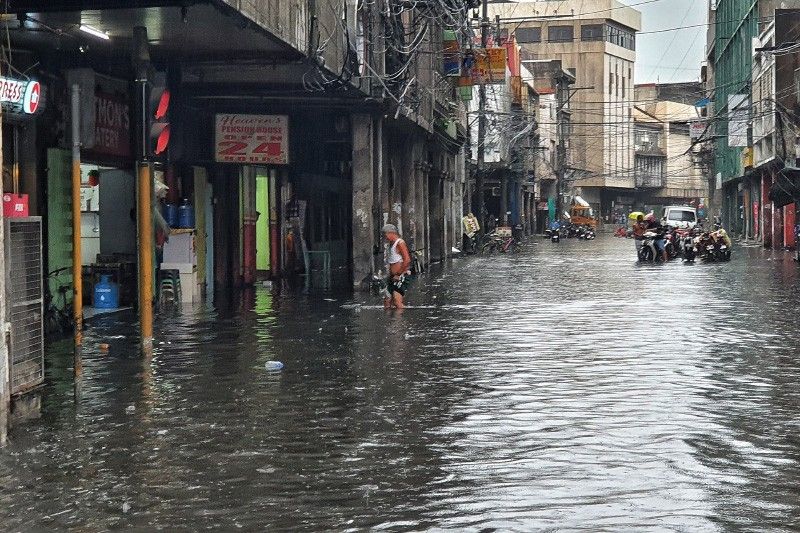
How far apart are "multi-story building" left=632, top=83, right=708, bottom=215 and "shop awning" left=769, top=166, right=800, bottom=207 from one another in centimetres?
9126

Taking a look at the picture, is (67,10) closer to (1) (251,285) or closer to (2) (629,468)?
(2) (629,468)

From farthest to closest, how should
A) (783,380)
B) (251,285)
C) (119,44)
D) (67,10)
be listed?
(251,285) → (119,44) → (67,10) → (783,380)

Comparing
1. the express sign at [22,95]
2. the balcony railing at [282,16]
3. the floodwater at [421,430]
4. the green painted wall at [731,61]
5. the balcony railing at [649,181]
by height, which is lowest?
the floodwater at [421,430]

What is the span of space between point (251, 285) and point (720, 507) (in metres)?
25.4

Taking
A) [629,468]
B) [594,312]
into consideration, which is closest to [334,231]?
[594,312]

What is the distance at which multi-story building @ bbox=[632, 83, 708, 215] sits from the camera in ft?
481

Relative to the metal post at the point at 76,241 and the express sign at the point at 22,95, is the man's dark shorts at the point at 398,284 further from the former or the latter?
the metal post at the point at 76,241

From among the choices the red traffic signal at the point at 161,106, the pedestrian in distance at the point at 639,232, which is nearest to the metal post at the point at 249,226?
the red traffic signal at the point at 161,106

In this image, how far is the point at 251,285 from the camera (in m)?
32.3

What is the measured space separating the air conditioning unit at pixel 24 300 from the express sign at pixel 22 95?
12.5 ft

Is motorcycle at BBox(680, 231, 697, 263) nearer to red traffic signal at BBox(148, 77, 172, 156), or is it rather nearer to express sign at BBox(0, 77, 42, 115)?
red traffic signal at BBox(148, 77, 172, 156)

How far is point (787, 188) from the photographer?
50.6 m

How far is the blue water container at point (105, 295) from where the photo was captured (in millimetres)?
22469

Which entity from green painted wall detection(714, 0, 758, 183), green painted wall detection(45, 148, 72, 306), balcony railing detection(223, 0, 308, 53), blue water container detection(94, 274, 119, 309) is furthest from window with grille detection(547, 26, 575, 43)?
green painted wall detection(45, 148, 72, 306)
